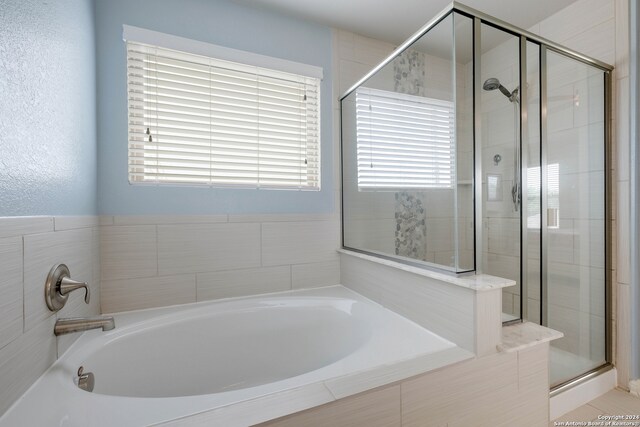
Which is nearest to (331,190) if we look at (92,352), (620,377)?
(92,352)

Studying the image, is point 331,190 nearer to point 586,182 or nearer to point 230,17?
point 230,17

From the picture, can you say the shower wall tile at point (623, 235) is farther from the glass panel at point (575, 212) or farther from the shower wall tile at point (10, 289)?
the shower wall tile at point (10, 289)

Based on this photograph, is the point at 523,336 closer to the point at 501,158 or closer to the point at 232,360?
the point at 501,158

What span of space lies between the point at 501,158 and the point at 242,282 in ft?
5.26

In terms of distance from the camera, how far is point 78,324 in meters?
1.02

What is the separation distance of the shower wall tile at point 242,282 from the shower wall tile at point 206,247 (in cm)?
4

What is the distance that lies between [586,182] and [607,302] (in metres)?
0.72

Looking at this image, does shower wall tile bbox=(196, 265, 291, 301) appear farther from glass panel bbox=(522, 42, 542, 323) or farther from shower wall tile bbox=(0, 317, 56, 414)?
glass panel bbox=(522, 42, 542, 323)

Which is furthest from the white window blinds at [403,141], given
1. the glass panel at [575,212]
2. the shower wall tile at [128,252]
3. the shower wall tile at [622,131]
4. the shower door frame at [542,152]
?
the shower wall tile at [128,252]

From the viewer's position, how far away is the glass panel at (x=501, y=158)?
1239 mm

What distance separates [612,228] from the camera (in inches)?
64.5

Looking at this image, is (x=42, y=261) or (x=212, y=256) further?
(x=212, y=256)

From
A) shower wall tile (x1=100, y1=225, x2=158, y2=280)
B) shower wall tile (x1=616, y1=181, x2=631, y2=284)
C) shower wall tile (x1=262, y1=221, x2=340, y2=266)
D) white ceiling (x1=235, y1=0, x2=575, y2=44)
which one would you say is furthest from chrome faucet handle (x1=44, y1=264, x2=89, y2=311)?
shower wall tile (x1=616, y1=181, x2=631, y2=284)

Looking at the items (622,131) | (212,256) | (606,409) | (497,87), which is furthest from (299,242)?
(622,131)
